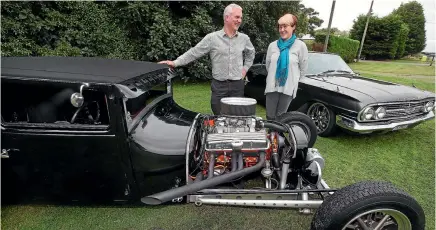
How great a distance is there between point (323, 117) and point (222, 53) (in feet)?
7.31

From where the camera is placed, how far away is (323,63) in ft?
17.9

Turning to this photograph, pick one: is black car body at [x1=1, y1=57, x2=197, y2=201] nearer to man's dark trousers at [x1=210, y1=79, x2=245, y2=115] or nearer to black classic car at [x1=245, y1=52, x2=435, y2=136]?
man's dark trousers at [x1=210, y1=79, x2=245, y2=115]

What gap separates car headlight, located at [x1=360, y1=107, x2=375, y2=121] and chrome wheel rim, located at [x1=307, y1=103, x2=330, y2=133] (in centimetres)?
58

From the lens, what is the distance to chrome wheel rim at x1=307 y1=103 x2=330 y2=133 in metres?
4.57

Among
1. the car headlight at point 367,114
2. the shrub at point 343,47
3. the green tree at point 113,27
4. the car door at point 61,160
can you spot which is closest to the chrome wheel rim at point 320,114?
the car headlight at point 367,114

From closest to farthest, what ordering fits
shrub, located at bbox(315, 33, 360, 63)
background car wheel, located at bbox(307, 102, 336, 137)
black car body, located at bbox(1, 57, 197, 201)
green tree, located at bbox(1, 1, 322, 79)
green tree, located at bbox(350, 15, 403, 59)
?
black car body, located at bbox(1, 57, 197, 201), background car wheel, located at bbox(307, 102, 336, 137), green tree, located at bbox(1, 1, 322, 79), shrub, located at bbox(315, 33, 360, 63), green tree, located at bbox(350, 15, 403, 59)

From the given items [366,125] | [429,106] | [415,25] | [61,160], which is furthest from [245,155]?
[415,25]

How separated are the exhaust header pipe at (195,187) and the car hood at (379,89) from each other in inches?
111

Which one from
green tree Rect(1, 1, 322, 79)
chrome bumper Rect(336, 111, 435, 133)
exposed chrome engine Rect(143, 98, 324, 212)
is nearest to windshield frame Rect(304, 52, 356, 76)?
chrome bumper Rect(336, 111, 435, 133)

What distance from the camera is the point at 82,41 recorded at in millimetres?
7660

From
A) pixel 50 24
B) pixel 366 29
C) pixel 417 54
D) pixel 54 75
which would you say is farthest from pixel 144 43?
pixel 417 54

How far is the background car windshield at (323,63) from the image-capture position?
17.4 feet

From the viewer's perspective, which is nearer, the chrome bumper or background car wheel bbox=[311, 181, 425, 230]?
background car wheel bbox=[311, 181, 425, 230]

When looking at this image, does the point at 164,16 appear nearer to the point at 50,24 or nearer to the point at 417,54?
the point at 50,24
